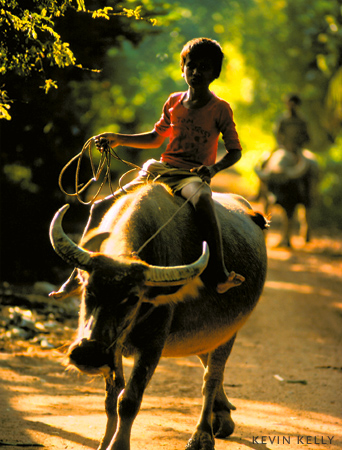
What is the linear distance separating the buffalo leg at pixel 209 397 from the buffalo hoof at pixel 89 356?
65.3 inches

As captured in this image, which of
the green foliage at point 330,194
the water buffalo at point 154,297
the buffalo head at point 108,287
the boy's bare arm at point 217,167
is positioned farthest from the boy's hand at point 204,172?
the green foliage at point 330,194

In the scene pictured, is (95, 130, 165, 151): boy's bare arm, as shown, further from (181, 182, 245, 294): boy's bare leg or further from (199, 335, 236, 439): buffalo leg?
(199, 335, 236, 439): buffalo leg

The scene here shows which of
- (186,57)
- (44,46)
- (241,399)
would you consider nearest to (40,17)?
(44,46)

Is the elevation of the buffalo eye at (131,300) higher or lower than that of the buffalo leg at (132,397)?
higher

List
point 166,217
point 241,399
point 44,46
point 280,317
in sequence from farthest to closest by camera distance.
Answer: point 280,317
point 241,399
point 44,46
point 166,217

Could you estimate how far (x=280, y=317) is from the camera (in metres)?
9.79

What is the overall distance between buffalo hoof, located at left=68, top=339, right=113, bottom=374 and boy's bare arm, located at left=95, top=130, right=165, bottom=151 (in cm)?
170

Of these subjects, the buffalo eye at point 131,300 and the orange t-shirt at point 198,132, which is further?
the orange t-shirt at point 198,132

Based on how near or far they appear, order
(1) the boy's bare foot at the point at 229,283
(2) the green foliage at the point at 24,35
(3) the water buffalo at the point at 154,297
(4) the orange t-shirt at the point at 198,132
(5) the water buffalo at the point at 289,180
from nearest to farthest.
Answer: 1. (3) the water buffalo at the point at 154,297
2. (1) the boy's bare foot at the point at 229,283
3. (4) the orange t-shirt at the point at 198,132
4. (2) the green foliage at the point at 24,35
5. (5) the water buffalo at the point at 289,180

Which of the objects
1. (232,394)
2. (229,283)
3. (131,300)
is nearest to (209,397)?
(229,283)

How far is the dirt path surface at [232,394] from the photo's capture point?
4.99 m

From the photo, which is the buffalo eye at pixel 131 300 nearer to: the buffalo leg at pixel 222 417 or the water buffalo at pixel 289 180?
the buffalo leg at pixel 222 417

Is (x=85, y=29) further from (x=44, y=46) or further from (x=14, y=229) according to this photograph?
(x=44, y=46)

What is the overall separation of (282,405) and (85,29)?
591 centimetres
